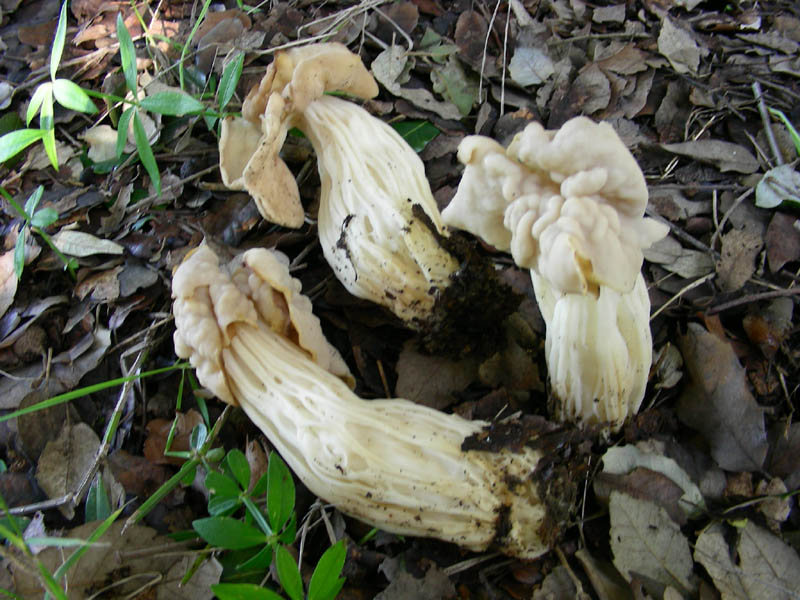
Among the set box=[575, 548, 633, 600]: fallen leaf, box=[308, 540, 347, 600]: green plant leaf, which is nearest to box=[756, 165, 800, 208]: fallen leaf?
box=[575, 548, 633, 600]: fallen leaf

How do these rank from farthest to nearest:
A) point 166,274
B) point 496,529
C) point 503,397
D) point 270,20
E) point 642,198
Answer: point 270,20 → point 166,274 → point 503,397 → point 496,529 → point 642,198

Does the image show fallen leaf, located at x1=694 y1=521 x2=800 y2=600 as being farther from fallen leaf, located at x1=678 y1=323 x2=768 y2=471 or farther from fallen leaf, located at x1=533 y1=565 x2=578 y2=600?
fallen leaf, located at x1=533 y1=565 x2=578 y2=600

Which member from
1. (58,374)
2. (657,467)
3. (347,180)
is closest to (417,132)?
(347,180)

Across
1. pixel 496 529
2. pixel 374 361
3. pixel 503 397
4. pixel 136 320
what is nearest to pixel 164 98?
pixel 136 320

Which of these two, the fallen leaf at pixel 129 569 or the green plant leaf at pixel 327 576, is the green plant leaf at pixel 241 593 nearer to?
the green plant leaf at pixel 327 576

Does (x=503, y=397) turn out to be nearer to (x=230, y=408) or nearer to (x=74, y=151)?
(x=230, y=408)

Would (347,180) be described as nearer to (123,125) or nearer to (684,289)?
(123,125)
